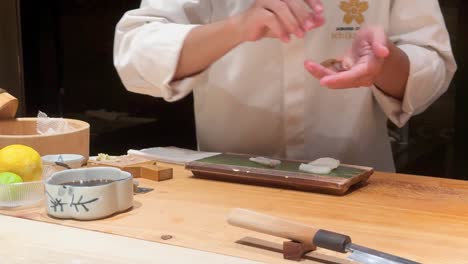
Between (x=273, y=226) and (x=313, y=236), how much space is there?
0.19 ft

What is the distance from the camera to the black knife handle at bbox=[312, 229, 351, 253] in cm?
74

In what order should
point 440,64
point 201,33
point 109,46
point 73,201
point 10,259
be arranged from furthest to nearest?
point 109,46
point 440,64
point 201,33
point 73,201
point 10,259

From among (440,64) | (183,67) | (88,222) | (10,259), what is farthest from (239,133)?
(10,259)

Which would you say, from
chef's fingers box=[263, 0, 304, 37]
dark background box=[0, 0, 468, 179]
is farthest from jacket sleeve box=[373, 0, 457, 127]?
dark background box=[0, 0, 468, 179]

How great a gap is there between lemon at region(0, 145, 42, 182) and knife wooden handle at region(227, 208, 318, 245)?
0.35m

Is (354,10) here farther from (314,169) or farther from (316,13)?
(314,169)

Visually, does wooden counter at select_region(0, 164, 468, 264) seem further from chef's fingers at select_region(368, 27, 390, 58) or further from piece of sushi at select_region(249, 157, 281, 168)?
chef's fingers at select_region(368, 27, 390, 58)

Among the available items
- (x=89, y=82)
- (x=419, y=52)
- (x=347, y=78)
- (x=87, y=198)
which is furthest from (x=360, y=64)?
(x=89, y=82)

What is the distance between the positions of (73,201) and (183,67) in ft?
1.39

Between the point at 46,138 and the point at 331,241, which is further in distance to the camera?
the point at 46,138

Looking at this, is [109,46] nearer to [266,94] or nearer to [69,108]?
[69,108]

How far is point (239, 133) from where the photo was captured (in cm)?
141

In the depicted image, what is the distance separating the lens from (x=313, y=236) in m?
0.75

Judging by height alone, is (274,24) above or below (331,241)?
above
